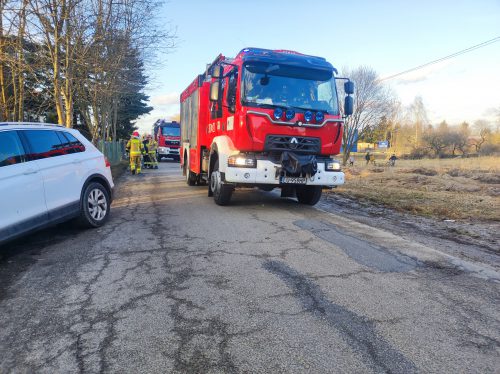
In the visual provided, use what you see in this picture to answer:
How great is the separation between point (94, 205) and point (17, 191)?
1.75 metres

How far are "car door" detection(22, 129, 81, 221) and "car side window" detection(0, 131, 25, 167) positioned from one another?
0.17 m

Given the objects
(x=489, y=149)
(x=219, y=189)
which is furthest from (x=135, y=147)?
(x=489, y=149)

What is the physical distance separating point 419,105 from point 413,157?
107 ft

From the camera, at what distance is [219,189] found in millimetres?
8383

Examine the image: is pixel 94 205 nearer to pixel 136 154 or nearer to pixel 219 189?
pixel 219 189

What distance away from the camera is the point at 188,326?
306cm

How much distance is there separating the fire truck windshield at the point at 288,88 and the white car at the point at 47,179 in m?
3.11

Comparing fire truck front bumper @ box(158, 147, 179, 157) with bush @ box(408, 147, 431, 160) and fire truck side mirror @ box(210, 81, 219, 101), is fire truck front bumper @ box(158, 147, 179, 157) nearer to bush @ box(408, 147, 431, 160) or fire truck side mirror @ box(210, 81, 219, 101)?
fire truck side mirror @ box(210, 81, 219, 101)

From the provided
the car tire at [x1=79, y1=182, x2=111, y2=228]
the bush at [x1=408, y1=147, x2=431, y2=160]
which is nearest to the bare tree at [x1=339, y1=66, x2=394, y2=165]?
the bush at [x1=408, y1=147, x2=431, y2=160]

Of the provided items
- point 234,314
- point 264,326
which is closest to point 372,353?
point 264,326

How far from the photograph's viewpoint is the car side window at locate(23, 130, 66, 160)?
17.2 feet

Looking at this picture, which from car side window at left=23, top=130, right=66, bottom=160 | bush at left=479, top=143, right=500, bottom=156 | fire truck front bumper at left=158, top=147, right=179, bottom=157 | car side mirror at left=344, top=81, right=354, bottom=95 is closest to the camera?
car side window at left=23, top=130, right=66, bottom=160

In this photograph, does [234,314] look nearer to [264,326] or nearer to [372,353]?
[264,326]

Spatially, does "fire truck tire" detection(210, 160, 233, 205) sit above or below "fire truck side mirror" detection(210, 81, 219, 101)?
below
